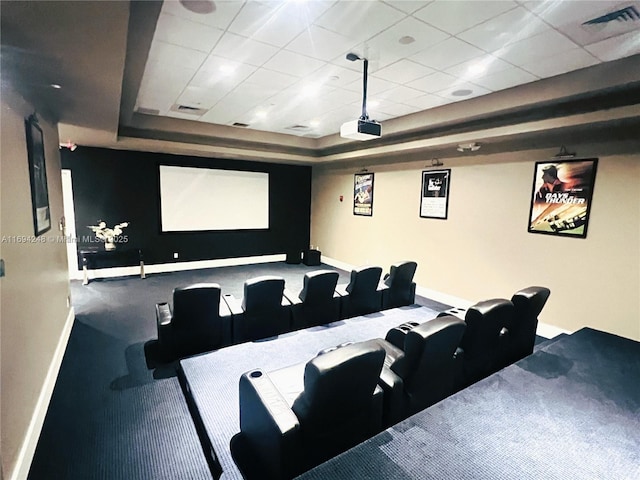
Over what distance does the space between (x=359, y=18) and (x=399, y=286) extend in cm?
349

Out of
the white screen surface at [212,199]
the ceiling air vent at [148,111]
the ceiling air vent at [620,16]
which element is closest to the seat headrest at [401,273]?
the ceiling air vent at [620,16]

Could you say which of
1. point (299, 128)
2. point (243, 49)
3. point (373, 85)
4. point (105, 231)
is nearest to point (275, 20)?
point (243, 49)

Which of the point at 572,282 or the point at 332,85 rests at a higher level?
the point at 332,85

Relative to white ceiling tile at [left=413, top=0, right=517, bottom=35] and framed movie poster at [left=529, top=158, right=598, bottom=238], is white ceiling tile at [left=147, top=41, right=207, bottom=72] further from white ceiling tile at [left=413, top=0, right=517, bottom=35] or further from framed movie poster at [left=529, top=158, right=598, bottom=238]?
framed movie poster at [left=529, top=158, right=598, bottom=238]

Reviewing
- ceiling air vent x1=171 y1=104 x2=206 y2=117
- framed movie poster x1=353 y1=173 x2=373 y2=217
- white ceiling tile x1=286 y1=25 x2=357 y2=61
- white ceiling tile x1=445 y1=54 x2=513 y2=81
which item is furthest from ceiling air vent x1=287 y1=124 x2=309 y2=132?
white ceiling tile x1=445 y1=54 x2=513 y2=81

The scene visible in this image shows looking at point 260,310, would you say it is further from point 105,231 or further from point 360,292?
point 105,231

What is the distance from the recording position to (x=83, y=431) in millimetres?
2281

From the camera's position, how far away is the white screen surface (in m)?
7.19

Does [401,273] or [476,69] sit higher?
[476,69]

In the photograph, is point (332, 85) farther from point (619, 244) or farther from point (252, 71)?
point (619, 244)

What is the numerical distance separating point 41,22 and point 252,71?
83.8 inches

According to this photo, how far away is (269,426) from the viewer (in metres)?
1.72

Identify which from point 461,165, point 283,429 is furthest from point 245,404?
point 461,165

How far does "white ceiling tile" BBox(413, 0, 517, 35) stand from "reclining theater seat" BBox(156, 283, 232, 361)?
9.66 ft
